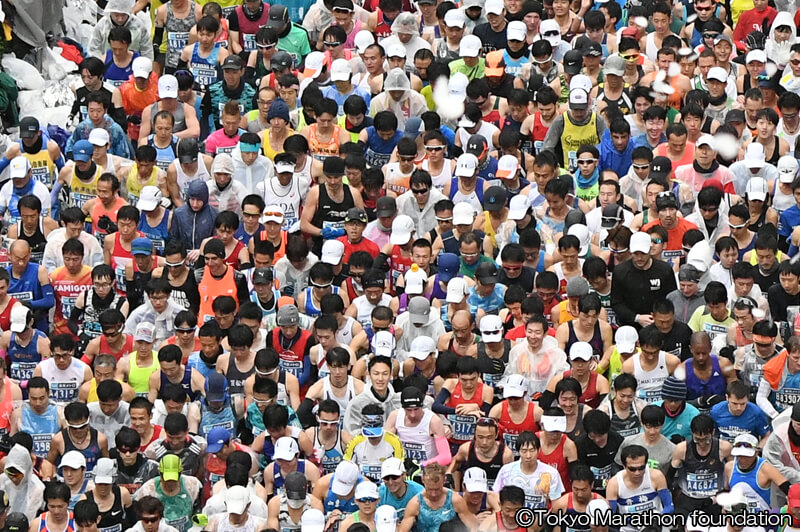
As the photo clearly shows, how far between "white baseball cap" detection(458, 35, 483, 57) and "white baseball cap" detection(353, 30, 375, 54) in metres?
1.02

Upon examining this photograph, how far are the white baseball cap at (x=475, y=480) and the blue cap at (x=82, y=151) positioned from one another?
596 centimetres

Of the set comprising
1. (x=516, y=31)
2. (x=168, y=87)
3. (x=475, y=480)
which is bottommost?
(x=475, y=480)

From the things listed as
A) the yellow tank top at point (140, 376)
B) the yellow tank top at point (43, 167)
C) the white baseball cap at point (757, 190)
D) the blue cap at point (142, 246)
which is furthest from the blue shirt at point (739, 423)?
the yellow tank top at point (43, 167)

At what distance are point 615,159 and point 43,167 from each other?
5953 millimetres

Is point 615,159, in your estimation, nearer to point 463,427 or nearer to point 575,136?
point 575,136

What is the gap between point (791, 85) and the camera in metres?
24.2

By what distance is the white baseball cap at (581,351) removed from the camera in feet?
65.9

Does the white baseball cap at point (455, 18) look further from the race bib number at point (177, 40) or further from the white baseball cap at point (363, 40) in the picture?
the race bib number at point (177, 40)

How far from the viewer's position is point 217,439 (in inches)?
774

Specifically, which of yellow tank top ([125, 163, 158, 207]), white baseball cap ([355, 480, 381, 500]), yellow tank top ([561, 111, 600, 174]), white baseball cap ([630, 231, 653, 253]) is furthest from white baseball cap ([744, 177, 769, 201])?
yellow tank top ([125, 163, 158, 207])

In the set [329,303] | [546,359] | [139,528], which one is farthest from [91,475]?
[546,359]

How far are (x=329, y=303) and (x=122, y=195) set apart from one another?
3475 millimetres

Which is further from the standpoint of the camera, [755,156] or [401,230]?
[755,156]

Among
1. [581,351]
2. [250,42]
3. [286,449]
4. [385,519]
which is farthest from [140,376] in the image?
[250,42]
